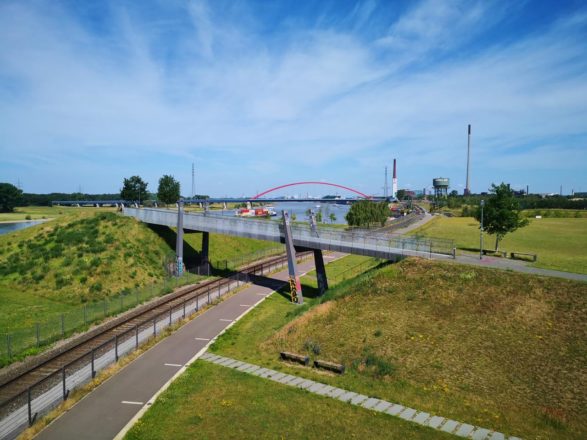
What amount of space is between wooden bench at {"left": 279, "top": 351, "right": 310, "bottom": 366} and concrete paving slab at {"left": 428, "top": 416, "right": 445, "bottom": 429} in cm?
704

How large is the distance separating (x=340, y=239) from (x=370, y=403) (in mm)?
17997

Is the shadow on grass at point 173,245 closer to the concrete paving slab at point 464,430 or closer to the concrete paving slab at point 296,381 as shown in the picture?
the concrete paving slab at point 296,381

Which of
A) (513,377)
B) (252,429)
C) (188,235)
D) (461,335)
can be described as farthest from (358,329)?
(188,235)

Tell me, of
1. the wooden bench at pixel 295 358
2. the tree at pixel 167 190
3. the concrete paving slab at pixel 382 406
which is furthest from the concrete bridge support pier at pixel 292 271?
the tree at pixel 167 190

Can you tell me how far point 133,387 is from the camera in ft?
60.1

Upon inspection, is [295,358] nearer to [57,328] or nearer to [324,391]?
[324,391]

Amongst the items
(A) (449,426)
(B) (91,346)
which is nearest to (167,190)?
(B) (91,346)

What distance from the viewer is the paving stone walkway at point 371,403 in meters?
14.5

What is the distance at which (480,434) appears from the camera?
14398mm

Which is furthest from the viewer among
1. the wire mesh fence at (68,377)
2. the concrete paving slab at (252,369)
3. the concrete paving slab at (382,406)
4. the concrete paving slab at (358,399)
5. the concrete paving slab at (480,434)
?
the concrete paving slab at (252,369)

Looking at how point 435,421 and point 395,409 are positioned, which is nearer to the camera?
point 435,421

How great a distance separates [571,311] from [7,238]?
200ft

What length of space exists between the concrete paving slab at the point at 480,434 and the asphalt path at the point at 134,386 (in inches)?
510


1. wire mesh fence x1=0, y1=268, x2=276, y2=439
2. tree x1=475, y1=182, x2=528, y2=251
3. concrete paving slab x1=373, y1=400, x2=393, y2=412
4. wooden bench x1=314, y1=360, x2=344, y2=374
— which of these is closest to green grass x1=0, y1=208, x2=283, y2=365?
wire mesh fence x1=0, y1=268, x2=276, y2=439
